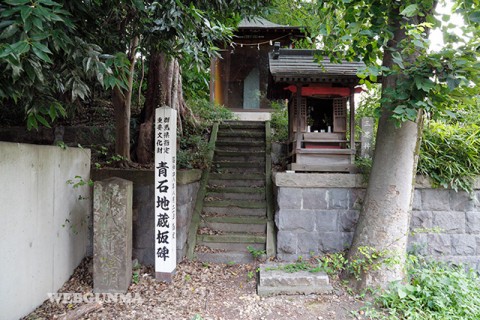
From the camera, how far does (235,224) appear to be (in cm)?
568

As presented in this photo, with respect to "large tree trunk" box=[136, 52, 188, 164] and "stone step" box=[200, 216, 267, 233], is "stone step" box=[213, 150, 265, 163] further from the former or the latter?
"stone step" box=[200, 216, 267, 233]

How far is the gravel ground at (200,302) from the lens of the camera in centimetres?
378

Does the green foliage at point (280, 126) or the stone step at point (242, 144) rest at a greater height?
the green foliage at point (280, 126)

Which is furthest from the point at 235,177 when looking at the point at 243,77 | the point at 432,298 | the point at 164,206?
the point at 243,77

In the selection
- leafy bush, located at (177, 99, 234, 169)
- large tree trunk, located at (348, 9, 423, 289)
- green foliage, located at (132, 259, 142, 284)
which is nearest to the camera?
large tree trunk, located at (348, 9, 423, 289)

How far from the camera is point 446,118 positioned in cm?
599

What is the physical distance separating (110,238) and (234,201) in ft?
8.54

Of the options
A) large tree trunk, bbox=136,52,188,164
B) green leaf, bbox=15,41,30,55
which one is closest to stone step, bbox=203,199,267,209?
large tree trunk, bbox=136,52,188,164

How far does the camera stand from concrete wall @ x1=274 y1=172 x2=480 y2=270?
500cm

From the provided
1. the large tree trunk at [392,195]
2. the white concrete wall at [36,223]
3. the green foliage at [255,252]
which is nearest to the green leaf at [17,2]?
the white concrete wall at [36,223]

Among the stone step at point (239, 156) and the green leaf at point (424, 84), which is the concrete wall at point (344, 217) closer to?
the green leaf at point (424, 84)

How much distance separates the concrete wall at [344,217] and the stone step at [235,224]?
0.60 meters

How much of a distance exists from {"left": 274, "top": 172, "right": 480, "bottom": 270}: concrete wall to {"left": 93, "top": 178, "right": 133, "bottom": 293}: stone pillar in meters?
2.40

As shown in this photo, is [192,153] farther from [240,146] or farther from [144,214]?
[144,214]
